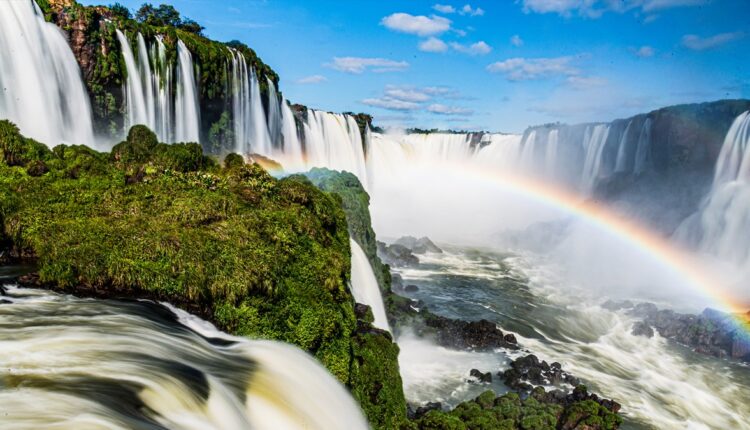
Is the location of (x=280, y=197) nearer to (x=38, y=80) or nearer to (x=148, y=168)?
(x=148, y=168)

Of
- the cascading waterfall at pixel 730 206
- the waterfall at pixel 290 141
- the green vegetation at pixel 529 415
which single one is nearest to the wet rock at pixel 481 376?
the green vegetation at pixel 529 415

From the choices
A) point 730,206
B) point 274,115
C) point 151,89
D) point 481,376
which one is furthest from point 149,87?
point 730,206

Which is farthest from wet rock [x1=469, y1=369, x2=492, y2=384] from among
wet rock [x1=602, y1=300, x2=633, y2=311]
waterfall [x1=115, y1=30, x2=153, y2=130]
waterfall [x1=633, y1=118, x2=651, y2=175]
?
waterfall [x1=633, y1=118, x2=651, y2=175]

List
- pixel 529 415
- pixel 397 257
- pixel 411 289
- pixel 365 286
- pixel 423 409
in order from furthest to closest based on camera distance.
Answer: pixel 397 257, pixel 411 289, pixel 365 286, pixel 529 415, pixel 423 409

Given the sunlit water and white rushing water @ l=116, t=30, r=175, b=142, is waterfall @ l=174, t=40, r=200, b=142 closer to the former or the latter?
white rushing water @ l=116, t=30, r=175, b=142

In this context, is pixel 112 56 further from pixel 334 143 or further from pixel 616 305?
pixel 616 305

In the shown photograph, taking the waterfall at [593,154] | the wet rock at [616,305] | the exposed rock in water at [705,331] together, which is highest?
the waterfall at [593,154]

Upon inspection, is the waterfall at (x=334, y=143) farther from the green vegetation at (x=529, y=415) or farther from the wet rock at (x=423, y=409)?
the green vegetation at (x=529, y=415)
